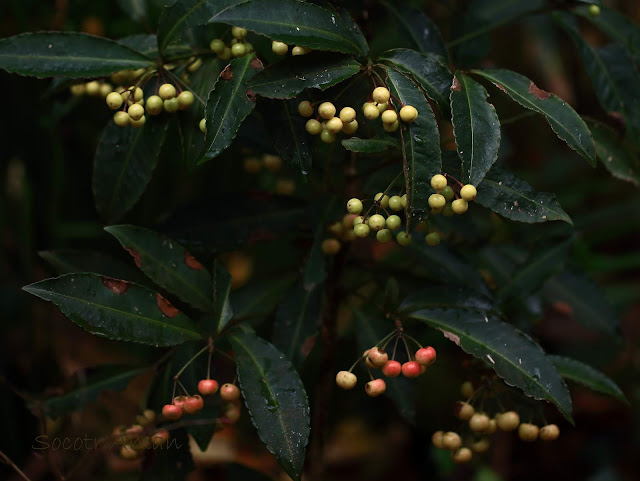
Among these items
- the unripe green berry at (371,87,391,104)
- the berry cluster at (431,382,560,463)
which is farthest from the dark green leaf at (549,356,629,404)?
the unripe green berry at (371,87,391,104)

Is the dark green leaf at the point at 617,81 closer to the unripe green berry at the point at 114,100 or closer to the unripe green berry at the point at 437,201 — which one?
the unripe green berry at the point at 437,201

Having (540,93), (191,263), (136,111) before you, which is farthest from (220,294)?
(540,93)

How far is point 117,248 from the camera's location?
71.0 inches

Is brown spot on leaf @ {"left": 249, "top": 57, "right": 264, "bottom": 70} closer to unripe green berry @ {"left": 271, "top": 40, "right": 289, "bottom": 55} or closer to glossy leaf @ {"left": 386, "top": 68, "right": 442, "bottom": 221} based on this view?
unripe green berry @ {"left": 271, "top": 40, "right": 289, "bottom": 55}

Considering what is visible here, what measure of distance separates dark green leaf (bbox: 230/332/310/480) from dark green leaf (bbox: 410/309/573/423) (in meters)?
0.21

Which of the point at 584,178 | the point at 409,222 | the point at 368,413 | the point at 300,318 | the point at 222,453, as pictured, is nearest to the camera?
the point at 409,222

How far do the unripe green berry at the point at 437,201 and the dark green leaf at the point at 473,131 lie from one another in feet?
0.13

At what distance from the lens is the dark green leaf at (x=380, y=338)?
102 centimetres

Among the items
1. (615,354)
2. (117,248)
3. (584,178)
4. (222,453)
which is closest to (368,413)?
(222,453)

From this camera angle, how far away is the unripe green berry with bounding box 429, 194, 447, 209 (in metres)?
0.80

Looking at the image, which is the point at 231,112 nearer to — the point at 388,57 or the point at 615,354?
the point at 388,57

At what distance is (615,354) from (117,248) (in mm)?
1445

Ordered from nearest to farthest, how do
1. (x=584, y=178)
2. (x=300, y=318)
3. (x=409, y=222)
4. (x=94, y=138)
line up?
(x=409, y=222) → (x=300, y=318) → (x=94, y=138) → (x=584, y=178)

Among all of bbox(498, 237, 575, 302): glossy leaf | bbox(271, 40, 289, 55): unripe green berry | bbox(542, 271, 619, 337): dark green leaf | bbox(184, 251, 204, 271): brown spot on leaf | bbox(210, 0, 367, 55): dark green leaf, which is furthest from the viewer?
bbox(542, 271, 619, 337): dark green leaf
